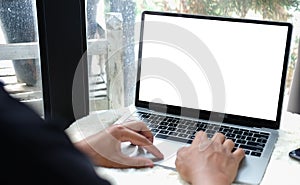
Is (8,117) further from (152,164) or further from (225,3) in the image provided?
(225,3)

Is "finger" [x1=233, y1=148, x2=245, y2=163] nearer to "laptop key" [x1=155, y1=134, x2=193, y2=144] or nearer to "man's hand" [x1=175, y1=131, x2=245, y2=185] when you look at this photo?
"man's hand" [x1=175, y1=131, x2=245, y2=185]

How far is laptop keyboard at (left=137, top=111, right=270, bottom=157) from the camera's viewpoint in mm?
988

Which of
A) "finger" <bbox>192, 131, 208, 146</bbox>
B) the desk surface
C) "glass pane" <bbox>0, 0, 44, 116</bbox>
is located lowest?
the desk surface

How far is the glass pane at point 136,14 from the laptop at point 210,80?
0.68ft

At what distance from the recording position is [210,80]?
1106 millimetres

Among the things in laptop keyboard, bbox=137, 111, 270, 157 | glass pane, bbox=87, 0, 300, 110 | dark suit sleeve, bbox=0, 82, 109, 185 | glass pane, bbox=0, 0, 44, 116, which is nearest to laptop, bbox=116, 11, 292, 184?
laptop keyboard, bbox=137, 111, 270, 157

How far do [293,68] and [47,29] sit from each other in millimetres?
741

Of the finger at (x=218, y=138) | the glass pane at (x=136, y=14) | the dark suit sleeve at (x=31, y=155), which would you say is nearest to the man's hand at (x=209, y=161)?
the finger at (x=218, y=138)

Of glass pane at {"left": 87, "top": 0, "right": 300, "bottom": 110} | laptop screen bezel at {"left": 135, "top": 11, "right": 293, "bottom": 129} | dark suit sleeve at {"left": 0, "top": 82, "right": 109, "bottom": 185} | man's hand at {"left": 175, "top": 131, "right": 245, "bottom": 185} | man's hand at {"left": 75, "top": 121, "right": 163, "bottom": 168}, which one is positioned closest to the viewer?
dark suit sleeve at {"left": 0, "top": 82, "right": 109, "bottom": 185}

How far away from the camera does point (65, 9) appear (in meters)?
1.31

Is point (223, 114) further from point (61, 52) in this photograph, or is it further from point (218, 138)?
point (61, 52)

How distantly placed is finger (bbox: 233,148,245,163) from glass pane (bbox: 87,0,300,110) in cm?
39

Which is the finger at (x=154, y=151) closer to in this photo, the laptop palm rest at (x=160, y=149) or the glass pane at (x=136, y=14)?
the laptop palm rest at (x=160, y=149)

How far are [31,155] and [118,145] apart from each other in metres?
0.66
